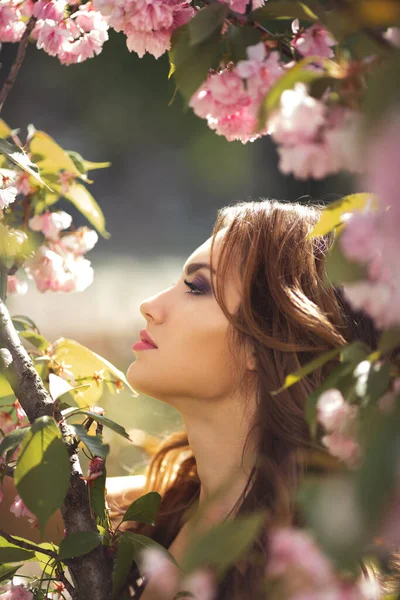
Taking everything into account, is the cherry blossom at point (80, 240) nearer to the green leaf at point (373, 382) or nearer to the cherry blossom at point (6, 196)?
the cherry blossom at point (6, 196)

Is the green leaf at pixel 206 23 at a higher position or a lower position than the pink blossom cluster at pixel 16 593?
higher

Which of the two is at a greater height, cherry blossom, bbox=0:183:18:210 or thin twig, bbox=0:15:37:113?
thin twig, bbox=0:15:37:113

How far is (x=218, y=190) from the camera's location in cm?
409

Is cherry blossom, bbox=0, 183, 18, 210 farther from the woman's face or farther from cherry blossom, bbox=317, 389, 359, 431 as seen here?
cherry blossom, bbox=317, 389, 359, 431

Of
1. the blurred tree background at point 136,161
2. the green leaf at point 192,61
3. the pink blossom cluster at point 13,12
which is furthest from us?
the blurred tree background at point 136,161

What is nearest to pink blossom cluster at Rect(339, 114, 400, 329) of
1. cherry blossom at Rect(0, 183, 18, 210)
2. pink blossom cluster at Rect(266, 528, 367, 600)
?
pink blossom cluster at Rect(266, 528, 367, 600)

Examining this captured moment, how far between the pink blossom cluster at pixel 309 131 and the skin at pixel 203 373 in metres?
0.59

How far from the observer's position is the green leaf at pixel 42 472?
1.96ft

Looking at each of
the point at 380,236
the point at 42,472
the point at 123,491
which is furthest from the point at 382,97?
the point at 123,491

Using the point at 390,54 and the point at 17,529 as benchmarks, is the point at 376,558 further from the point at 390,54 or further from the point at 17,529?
the point at 17,529

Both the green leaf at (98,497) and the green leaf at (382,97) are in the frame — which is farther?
the green leaf at (98,497)

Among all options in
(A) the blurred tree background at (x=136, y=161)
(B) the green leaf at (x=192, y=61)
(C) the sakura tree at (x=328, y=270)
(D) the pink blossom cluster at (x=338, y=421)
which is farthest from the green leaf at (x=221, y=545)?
(A) the blurred tree background at (x=136, y=161)

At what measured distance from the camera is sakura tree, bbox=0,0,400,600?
0.34 metres

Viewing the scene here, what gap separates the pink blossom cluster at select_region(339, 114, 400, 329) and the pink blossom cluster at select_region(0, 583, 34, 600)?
1.86 ft
